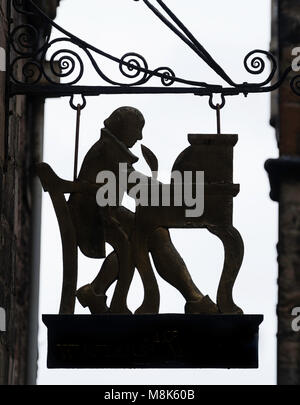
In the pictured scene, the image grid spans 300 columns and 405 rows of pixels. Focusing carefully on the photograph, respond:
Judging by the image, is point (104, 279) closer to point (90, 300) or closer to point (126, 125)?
point (90, 300)

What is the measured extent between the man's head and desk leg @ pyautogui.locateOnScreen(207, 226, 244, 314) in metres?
0.74

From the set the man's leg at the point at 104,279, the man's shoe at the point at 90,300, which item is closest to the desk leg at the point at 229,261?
the man's leg at the point at 104,279

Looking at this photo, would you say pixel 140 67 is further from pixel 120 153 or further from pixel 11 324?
pixel 11 324

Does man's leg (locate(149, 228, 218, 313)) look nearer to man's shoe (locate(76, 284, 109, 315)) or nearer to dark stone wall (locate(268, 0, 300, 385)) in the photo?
man's shoe (locate(76, 284, 109, 315))

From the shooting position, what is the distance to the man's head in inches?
562

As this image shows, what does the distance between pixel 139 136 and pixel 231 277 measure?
3.27 ft

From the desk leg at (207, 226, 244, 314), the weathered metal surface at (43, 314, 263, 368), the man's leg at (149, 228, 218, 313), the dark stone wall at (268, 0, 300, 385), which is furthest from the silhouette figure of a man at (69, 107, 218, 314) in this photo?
the dark stone wall at (268, 0, 300, 385)

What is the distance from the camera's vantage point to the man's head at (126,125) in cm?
1428

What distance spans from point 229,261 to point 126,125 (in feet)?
3.23

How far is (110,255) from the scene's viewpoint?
14062 mm

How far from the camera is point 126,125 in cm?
1428

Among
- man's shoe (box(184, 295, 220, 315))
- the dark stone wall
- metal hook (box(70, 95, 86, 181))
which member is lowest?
man's shoe (box(184, 295, 220, 315))
